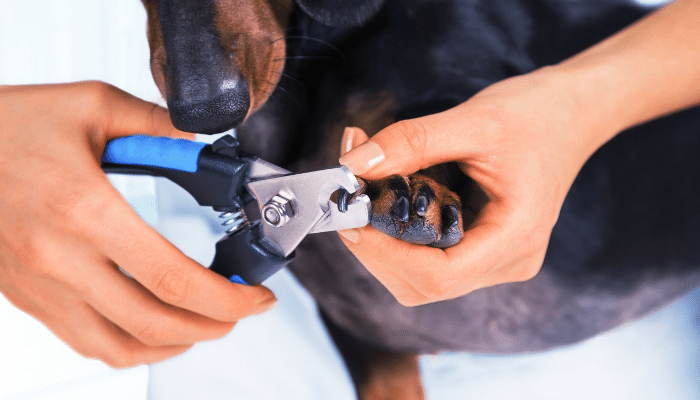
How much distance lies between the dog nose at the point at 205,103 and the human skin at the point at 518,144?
15 cm

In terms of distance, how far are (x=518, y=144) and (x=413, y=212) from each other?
0.17m

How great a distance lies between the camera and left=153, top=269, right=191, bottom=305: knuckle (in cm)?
56

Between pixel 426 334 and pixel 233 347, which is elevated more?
pixel 426 334

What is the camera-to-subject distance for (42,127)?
0.57 metres

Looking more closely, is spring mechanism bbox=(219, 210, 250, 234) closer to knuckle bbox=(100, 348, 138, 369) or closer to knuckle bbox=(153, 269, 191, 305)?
knuckle bbox=(153, 269, 191, 305)

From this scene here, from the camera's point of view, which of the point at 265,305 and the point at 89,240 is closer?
the point at 89,240

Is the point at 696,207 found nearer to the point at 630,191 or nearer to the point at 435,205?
the point at 630,191

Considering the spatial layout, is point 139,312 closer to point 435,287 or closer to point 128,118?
point 128,118

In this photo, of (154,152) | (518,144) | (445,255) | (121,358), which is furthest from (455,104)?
(121,358)

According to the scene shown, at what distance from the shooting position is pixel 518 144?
1.91ft

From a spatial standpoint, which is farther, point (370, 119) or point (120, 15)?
point (120, 15)

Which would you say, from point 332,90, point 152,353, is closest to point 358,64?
point 332,90

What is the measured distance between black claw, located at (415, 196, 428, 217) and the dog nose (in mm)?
253

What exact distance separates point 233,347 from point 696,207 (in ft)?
2.87
